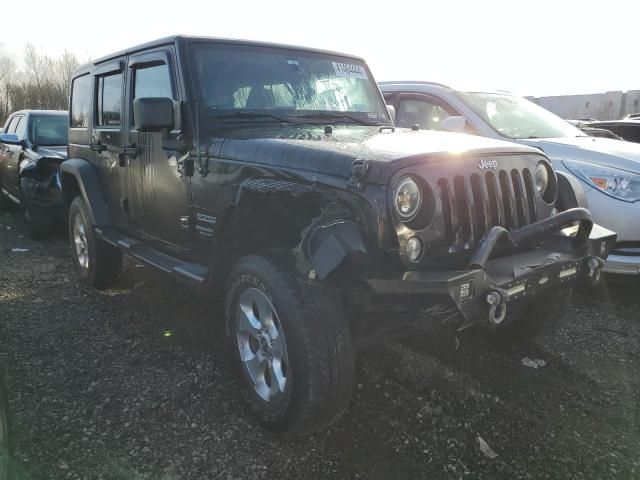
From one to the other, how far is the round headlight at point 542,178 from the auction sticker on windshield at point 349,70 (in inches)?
67.3

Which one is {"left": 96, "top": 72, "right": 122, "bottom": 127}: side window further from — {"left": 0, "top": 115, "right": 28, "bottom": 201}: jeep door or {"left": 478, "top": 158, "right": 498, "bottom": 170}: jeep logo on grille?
{"left": 0, "top": 115, "right": 28, "bottom": 201}: jeep door

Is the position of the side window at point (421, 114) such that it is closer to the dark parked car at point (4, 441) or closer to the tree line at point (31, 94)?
the dark parked car at point (4, 441)

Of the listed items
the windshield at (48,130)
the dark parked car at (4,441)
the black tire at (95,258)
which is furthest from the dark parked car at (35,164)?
the dark parked car at (4,441)

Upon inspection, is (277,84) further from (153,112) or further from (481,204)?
(481,204)

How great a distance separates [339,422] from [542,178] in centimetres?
186

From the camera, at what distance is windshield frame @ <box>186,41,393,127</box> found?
3.41 meters

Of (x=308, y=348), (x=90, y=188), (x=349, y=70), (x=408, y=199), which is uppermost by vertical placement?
(x=349, y=70)

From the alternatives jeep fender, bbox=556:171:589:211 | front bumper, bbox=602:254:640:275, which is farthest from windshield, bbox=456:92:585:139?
jeep fender, bbox=556:171:589:211

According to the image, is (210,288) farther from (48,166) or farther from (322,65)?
(48,166)

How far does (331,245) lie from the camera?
2291 mm

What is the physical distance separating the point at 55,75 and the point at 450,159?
36.1 metres

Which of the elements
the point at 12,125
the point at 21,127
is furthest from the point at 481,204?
the point at 12,125

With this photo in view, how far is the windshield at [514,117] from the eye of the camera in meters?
5.50

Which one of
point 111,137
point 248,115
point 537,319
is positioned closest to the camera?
point 248,115
